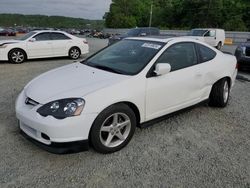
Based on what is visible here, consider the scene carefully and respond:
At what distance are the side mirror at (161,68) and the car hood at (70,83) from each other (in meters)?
0.46

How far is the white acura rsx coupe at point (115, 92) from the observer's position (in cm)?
308

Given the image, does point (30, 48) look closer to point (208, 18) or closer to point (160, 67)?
point (160, 67)

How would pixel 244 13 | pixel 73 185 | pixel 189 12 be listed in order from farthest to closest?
pixel 189 12 < pixel 244 13 < pixel 73 185

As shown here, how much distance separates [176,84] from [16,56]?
8.35 metres

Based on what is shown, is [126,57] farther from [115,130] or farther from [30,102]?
[30,102]

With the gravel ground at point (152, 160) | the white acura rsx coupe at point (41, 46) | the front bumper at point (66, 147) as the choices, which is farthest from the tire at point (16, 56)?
the front bumper at point (66, 147)

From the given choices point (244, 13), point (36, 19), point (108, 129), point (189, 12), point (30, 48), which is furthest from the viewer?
point (36, 19)

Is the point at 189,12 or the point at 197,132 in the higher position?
the point at 189,12

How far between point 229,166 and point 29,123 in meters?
2.50

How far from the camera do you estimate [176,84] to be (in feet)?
13.2

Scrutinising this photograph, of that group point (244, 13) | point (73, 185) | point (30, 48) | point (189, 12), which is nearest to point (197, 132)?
point (73, 185)

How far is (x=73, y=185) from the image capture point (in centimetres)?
279

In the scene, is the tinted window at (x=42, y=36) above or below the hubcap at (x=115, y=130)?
above

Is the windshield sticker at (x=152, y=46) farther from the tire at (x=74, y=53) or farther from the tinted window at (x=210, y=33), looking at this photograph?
the tinted window at (x=210, y=33)
